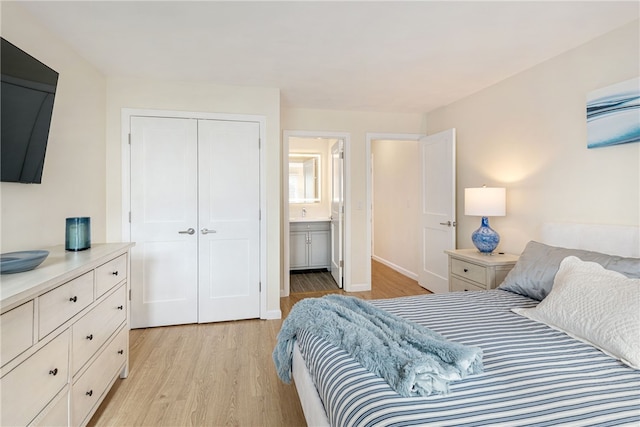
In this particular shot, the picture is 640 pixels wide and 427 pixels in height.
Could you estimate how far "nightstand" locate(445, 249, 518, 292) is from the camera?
2539mm

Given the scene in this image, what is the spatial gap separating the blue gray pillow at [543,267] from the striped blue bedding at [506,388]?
433 mm

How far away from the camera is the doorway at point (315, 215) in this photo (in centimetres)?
398

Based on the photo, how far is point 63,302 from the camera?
1353 mm

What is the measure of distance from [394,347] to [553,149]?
2337 millimetres

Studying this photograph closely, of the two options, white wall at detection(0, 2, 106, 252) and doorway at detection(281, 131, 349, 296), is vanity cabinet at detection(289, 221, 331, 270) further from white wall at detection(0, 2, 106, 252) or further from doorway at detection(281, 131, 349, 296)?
white wall at detection(0, 2, 106, 252)

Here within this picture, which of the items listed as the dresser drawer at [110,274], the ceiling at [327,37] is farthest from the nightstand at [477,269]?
the dresser drawer at [110,274]

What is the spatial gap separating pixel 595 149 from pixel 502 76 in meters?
1.12

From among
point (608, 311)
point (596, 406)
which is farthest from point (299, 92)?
point (596, 406)

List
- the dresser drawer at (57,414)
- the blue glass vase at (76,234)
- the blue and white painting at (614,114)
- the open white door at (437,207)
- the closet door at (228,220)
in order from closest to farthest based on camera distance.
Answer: the dresser drawer at (57,414), the blue glass vase at (76,234), the blue and white painting at (614,114), the closet door at (228,220), the open white door at (437,207)

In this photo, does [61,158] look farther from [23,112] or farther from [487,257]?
[487,257]

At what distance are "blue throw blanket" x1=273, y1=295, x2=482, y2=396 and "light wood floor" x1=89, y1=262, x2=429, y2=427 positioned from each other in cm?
55

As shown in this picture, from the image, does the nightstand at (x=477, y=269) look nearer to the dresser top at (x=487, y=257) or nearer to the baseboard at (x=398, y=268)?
the dresser top at (x=487, y=257)

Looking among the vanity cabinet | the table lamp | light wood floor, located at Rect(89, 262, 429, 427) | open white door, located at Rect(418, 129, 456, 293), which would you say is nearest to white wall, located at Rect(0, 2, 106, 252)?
light wood floor, located at Rect(89, 262, 429, 427)

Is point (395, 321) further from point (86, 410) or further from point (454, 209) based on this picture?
point (454, 209)
